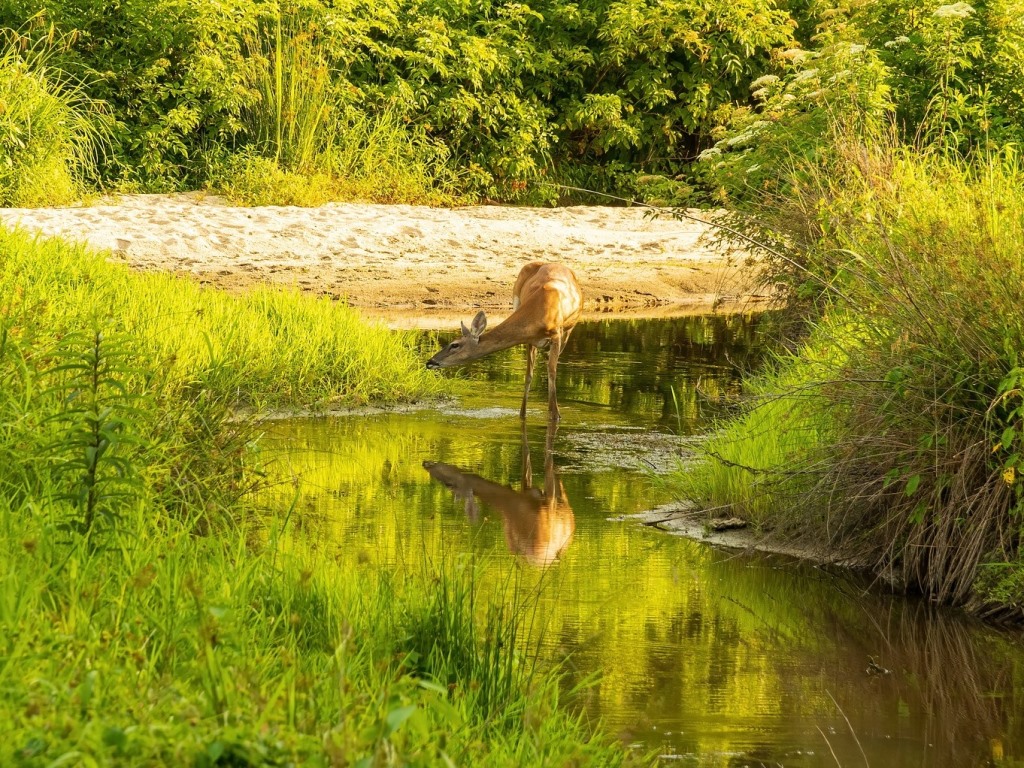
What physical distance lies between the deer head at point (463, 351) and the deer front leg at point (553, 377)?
0.51 meters

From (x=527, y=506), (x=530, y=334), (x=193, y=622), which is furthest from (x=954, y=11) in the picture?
(x=193, y=622)

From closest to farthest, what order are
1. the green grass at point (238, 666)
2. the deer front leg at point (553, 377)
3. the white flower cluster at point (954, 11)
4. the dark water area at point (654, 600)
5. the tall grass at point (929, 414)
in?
1. the green grass at point (238, 666)
2. the dark water area at point (654, 600)
3. the tall grass at point (929, 414)
4. the deer front leg at point (553, 377)
5. the white flower cluster at point (954, 11)

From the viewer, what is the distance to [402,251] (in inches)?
680

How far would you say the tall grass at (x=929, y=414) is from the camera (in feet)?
21.5

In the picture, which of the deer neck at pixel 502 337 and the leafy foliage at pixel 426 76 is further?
the leafy foliage at pixel 426 76

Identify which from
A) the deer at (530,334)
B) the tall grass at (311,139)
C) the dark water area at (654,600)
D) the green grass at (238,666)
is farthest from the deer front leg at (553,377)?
the tall grass at (311,139)

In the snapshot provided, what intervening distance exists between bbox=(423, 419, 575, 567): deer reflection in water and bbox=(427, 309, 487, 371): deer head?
5.10ft

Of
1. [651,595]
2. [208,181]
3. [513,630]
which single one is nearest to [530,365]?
[651,595]

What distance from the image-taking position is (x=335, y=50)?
20.4 meters

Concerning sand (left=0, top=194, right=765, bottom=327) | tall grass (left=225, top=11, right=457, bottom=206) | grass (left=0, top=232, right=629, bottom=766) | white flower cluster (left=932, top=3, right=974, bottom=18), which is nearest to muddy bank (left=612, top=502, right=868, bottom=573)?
grass (left=0, top=232, right=629, bottom=766)

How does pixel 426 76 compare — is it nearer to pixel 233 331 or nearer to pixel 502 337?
pixel 502 337

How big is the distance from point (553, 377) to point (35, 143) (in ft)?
27.5

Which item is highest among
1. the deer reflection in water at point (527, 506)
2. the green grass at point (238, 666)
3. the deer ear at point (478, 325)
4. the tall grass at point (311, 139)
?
the tall grass at point (311, 139)

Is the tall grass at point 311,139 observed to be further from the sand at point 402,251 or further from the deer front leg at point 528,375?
the deer front leg at point 528,375
